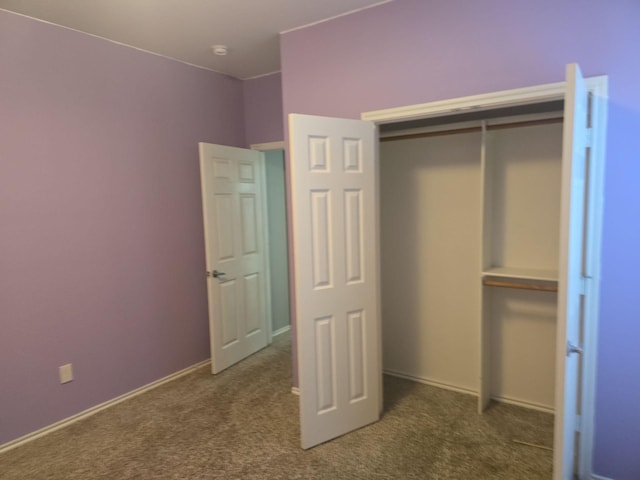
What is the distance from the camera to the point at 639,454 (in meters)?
2.03

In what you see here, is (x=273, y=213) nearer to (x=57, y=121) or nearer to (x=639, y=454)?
(x=57, y=121)

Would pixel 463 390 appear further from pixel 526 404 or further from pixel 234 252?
pixel 234 252

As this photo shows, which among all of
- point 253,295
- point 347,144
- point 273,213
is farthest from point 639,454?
point 273,213

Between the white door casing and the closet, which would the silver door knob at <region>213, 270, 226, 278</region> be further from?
the closet

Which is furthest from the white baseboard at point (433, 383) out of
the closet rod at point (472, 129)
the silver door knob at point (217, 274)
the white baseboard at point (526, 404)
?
the closet rod at point (472, 129)

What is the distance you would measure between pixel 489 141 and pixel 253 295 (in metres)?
2.49

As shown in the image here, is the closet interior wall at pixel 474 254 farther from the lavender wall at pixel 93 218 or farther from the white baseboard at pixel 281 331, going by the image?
the lavender wall at pixel 93 218

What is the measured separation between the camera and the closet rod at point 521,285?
2.52 metres

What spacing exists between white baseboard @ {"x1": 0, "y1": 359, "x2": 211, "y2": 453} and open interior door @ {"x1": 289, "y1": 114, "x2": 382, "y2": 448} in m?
1.56

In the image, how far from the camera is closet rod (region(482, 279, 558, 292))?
8.27ft

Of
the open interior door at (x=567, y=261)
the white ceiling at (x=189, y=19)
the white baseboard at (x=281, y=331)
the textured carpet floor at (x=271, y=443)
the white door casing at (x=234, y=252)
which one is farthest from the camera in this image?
the white baseboard at (x=281, y=331)

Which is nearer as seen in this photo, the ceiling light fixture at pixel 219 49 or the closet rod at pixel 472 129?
the closet rod at pixel 472 129

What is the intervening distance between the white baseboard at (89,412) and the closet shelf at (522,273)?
8.66 feet

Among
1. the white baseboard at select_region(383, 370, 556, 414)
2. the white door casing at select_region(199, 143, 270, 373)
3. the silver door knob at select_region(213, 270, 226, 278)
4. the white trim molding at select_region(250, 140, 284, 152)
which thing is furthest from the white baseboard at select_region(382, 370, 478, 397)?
the white trim molding at select_region(250, 140, 284, 152)
